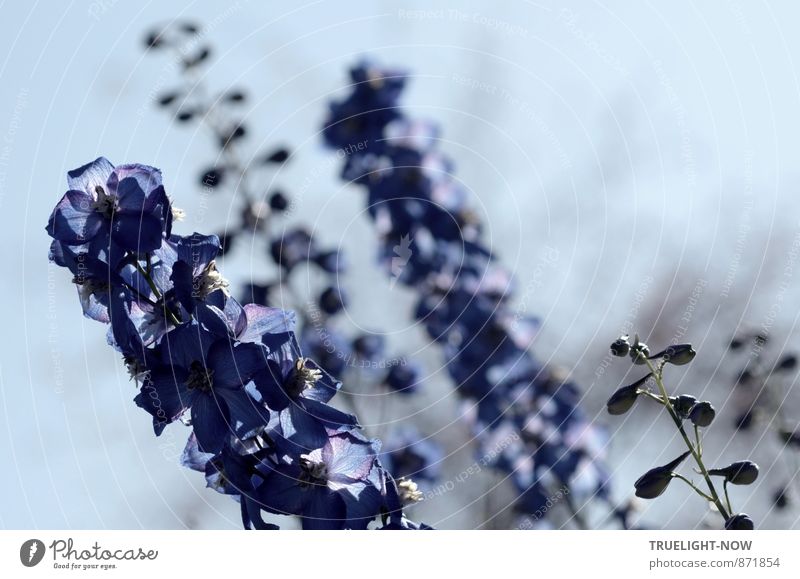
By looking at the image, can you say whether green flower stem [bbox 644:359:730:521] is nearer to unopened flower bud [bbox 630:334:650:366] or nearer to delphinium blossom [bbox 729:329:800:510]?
unopened flower bud [bbox 630:334:650:366]

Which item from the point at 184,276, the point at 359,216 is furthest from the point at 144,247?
the point at 359,216

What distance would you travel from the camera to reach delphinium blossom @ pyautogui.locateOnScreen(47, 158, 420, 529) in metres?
1.90

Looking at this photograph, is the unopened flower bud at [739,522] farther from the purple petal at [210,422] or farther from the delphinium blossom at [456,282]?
the delphinium blossom at [456,282]

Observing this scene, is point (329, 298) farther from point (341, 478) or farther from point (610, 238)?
point (341, 478)

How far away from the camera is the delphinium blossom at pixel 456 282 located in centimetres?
394

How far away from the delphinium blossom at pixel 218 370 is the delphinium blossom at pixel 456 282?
2.00m

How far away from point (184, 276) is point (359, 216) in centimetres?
249

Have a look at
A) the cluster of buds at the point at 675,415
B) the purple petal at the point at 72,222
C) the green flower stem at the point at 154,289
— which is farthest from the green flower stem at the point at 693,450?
the purple petal at the point at 72,222

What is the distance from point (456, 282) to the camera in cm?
425

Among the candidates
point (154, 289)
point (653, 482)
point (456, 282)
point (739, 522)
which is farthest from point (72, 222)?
point (456, 282)

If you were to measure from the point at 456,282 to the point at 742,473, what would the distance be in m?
2.38

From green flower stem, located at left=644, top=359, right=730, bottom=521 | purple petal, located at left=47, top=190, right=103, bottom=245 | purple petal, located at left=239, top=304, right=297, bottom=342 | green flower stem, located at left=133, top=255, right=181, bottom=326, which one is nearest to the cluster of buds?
green flower stem, located at left=644, top=359, right=730, bottom=521
